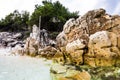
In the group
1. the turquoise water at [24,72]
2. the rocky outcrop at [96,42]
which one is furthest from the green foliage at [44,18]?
the turquoise water at [24,72]

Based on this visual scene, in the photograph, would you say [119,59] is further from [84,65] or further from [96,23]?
[96,23]

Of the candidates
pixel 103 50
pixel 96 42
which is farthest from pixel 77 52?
pixel 103 50

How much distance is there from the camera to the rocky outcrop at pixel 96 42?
1625cm

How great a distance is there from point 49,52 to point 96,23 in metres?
5.96

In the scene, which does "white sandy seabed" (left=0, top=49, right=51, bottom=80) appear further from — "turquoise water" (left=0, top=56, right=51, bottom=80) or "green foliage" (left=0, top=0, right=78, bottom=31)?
"green foliage" (left=0, top=0, right=78, bottom=31)

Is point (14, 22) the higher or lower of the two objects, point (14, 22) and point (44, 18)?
the higher

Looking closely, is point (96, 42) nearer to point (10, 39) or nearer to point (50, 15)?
point (50, 15)

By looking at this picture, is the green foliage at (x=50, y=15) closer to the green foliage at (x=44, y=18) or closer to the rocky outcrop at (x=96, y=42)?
the green foliage at (x=44, y=18)

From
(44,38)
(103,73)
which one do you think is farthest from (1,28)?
(103,73)

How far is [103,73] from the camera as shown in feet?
43.4

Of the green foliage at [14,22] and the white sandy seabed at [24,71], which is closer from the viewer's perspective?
the white sandy seabed at [24,71]

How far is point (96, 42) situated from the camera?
17109 millimetres

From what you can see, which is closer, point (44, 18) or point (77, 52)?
point (77, 52)

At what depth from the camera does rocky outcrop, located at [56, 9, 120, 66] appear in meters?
16.2
